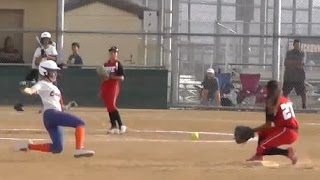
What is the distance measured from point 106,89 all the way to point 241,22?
1076 centimetres

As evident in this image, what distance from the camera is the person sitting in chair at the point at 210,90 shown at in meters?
23.9

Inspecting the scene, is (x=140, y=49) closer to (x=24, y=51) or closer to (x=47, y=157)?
(x=24, y=51)

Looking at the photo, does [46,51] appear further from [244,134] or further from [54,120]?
[244,134]

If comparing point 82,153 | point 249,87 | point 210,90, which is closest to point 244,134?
point 82,153

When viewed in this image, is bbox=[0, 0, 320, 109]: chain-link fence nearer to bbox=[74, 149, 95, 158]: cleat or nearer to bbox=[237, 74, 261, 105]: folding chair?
bbox=[237, 74, 261, 105]: folding chair

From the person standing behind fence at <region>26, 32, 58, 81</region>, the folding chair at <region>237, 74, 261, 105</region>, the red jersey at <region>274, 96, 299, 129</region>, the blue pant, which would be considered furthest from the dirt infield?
the folding chair at <region>237, 74, 261, 105</region>

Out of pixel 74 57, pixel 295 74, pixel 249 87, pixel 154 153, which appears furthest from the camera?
pixel 249 87

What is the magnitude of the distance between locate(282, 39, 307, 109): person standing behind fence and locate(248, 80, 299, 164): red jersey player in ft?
37.2

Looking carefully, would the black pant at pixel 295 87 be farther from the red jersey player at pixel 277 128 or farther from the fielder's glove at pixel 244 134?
the red jersey player at pixel 277 128

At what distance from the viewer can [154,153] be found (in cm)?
1324

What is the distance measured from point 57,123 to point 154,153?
187cm

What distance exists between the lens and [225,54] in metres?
25.2

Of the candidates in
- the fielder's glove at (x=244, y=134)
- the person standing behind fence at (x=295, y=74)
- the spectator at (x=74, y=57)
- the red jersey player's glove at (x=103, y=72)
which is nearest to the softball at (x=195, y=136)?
the red jersey player's glove at (x=103, y=72)

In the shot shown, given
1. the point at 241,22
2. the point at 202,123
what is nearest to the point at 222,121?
the point at 202,123
